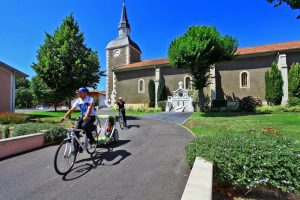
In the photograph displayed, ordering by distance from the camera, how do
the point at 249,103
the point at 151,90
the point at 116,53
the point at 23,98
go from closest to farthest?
the point at 249,103
the point at 151,90
the point at 116,53
the point at 23,98

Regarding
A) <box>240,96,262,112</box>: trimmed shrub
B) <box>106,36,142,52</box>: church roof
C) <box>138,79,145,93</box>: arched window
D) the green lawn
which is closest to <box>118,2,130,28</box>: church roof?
<box>106,36,142,52</box>: church roof

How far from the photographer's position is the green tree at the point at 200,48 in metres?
19.1

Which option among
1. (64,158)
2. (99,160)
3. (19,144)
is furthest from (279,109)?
(19,144)

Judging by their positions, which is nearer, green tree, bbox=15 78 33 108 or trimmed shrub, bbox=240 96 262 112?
trimmed shrub, bbox=240 96 262 112

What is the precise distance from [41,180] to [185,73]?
28.4 meters

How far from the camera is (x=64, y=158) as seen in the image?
15.8 feet

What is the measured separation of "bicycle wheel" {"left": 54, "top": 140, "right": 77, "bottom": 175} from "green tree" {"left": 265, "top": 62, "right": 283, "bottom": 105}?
24.8m

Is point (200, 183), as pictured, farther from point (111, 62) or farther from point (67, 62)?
point (111, 62)

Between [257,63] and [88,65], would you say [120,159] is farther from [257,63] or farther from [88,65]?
[257,63]

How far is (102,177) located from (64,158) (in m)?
1.04

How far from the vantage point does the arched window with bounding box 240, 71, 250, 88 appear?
27484 millimetres

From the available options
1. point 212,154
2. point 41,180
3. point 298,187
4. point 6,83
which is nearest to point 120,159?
Answer: point 41,180

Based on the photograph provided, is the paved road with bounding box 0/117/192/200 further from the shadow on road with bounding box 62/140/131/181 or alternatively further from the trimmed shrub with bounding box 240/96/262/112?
the trimmed shrub with bounding box 240/96/262/112

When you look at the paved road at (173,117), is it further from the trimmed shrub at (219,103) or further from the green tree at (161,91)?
the green tree at (161,91)
